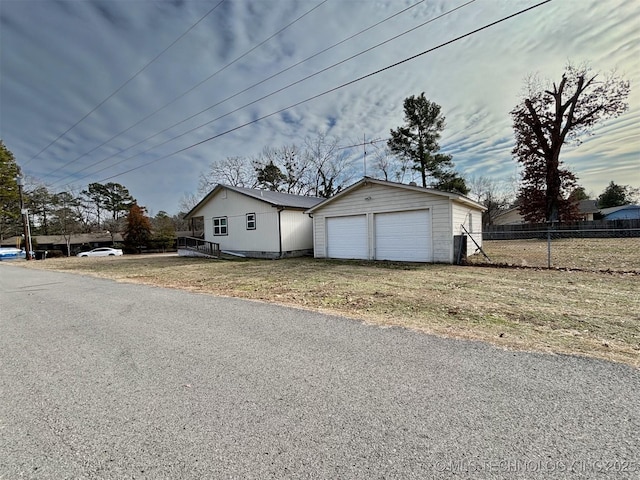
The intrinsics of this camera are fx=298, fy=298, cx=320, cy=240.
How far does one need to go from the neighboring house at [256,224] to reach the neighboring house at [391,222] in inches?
84.6

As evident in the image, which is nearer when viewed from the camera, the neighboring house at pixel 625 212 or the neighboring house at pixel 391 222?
the neighboring house at pixel 391 222

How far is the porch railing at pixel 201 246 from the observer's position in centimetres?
1929

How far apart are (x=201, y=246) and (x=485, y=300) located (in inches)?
721

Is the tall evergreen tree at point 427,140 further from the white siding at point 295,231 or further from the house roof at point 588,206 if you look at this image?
the house roof at point 588,206

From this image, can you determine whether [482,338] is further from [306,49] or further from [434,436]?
[306,49]

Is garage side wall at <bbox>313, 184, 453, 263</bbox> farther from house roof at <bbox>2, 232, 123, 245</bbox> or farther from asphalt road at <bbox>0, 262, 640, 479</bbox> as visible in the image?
house roof at <bbox>2, 232, 123, 245</bbox>

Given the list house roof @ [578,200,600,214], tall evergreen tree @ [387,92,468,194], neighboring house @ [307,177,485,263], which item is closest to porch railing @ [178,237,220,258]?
neighboring house @ [307,177,485,263]

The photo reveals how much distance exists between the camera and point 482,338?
12.2 feet

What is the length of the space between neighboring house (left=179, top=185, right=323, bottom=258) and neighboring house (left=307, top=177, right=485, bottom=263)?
7.05ft

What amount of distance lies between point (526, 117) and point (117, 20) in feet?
94.6

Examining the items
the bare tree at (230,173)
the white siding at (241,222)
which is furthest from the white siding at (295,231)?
the bare tree at (230,173)

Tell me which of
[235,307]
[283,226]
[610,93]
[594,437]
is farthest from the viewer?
[610,93]

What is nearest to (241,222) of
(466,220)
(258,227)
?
(258,227)

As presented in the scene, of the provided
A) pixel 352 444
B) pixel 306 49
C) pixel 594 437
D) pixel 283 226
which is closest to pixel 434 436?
pixel 352 444
